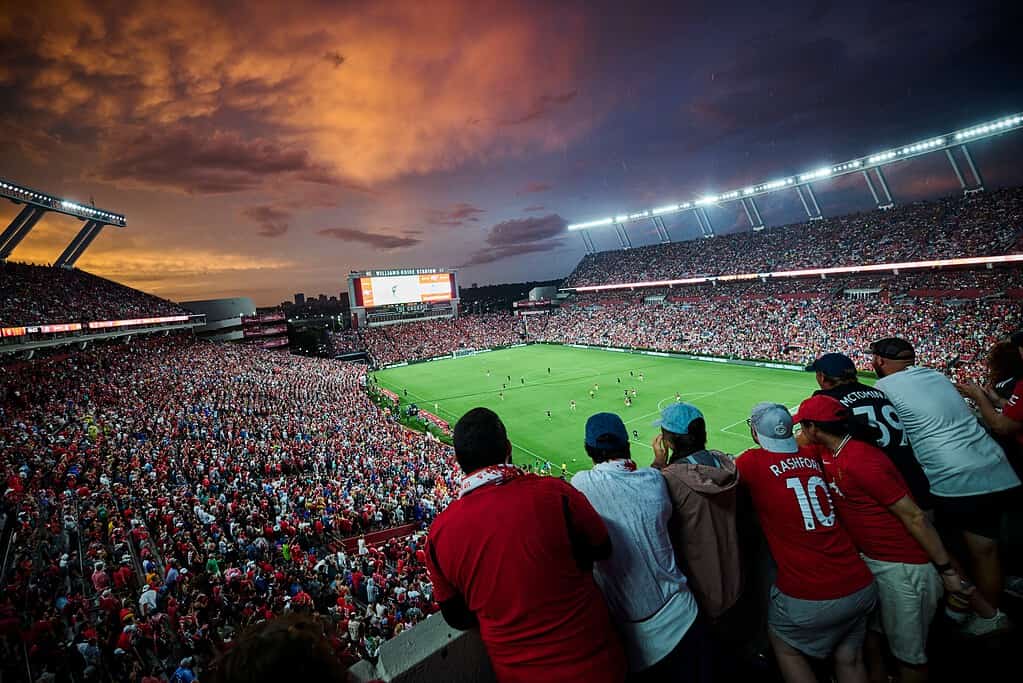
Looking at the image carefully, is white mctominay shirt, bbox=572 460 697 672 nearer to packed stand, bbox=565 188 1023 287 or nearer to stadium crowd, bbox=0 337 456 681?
stadium crowd, bbox=0 337 456 681

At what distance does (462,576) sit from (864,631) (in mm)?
2678

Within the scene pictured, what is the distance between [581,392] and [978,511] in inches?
1327

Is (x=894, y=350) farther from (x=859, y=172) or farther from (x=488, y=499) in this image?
(x=859, y=172)

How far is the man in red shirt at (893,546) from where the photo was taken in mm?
2904

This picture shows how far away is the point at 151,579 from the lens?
8883mm

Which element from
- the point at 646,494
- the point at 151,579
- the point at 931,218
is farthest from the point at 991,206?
the point at 151,579

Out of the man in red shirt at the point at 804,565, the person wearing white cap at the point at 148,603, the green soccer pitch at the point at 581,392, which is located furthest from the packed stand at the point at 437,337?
the man in red shirt at the point at 804,565

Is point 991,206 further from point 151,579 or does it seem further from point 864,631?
point 151,579

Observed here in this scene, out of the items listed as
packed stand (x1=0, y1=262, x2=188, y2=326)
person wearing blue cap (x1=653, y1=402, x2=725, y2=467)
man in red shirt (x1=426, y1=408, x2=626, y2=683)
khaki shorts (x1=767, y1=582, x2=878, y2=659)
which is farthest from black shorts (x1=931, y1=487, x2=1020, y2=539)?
packed stand (x1=0, y1=262, x2=188, y2=326)

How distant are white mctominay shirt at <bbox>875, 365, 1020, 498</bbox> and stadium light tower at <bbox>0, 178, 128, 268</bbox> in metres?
49.6

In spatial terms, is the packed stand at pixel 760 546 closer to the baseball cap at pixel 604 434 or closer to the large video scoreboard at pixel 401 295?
the baseball cap at pixel 604 434

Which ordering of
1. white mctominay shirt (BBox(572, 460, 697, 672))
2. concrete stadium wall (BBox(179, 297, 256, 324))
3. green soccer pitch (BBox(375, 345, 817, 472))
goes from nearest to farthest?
white mctominay shirt (BBox(572, 460, 697, 672))
green soccer pitch (BBox(375, 345, 817, 472))
concrete stadium wall (BBox(179, 297, 256, 324))

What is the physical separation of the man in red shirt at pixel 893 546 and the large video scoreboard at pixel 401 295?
66.2m

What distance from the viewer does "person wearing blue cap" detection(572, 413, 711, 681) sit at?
2.35m
